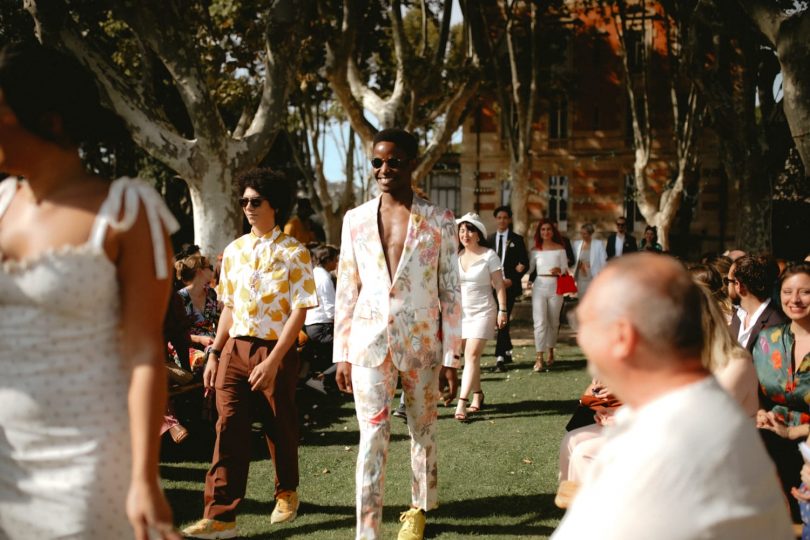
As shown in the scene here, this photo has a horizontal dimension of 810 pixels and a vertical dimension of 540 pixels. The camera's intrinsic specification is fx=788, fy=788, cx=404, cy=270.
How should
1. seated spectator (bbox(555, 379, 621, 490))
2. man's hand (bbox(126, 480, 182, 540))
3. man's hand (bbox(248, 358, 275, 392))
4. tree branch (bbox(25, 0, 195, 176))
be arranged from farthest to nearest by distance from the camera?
tree branch (bbox(25, 0, 195, 176)) < man's hand (bbox(248, 358, 275, 392)) < seated spectator (bbox(555, 379, 621, 490)) < man's hand (bbox(126, 480, 182, 540))

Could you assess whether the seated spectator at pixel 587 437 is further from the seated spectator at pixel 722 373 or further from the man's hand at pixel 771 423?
the man's hand at pixel 771 423

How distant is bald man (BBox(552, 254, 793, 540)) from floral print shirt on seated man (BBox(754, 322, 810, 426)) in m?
3.01

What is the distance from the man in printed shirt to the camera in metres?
4.83

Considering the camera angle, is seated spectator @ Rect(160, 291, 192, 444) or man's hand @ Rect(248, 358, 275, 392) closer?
man's hand @ Rect(248, 358, 275, 392)

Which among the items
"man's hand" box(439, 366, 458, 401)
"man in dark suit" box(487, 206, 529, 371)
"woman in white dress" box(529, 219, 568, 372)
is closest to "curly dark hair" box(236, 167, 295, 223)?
"man's hand" box(439, 366, 458, 401)

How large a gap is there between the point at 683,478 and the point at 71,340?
158 centimetres

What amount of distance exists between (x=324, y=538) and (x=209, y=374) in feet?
4.22

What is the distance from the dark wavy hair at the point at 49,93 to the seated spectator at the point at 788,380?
390 centimetres

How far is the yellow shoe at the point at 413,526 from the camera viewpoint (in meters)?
4.66

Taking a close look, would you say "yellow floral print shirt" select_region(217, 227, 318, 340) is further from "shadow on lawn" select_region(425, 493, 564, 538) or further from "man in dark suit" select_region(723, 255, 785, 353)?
"man in dark suit" select_region(723, 255, 785, 353)

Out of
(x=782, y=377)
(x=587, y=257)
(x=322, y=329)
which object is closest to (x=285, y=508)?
(x=782, y=377)

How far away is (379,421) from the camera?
173 inches

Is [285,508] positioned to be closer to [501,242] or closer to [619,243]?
[501,242]

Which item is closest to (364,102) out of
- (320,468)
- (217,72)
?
(217,72)
